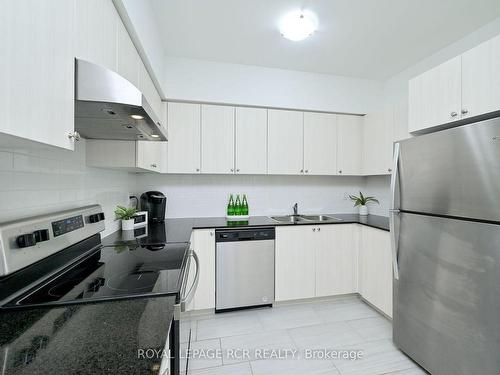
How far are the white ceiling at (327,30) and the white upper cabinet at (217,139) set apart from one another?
561 mm

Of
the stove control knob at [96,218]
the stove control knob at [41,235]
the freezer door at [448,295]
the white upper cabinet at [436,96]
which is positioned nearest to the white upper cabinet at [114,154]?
the stove control knob at [96,218]

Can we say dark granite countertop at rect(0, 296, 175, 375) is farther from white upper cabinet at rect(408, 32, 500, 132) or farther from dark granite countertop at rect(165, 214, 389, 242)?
white upper cabinet at rect(408, 32, 500, 132)

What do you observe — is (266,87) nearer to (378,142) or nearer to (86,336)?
(378,142)

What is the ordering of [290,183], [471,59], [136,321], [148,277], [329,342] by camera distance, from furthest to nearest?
[290,183], [329,342], [471,59], [148,277], [136,321]

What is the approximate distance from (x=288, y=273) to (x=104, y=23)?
2389 millimetres

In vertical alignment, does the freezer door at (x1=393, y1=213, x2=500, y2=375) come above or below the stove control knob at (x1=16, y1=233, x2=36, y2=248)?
below

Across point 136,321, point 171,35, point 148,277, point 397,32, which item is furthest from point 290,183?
point 136,321

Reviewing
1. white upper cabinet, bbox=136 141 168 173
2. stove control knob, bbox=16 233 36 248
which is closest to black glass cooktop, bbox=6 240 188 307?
stove control knob, bbox=16 233 36 248

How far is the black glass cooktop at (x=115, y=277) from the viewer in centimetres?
85

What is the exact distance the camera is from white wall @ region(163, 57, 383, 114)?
2.48m

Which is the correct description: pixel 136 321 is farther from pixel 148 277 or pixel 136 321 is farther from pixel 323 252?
pixel 323 252

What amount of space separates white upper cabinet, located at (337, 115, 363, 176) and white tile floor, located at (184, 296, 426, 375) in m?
1.51

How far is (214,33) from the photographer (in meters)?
2.09

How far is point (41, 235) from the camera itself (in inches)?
38.4
